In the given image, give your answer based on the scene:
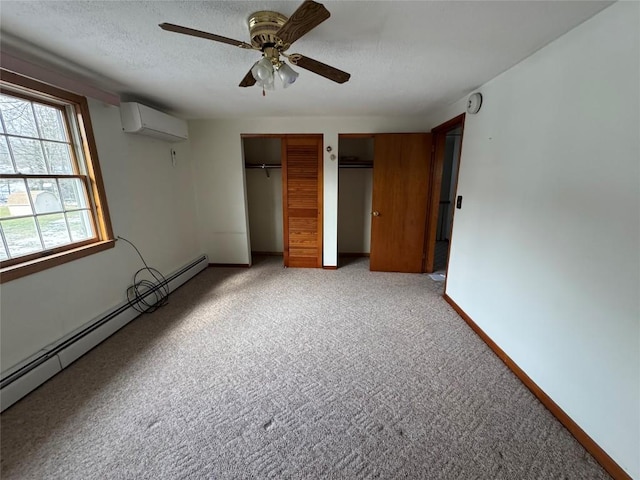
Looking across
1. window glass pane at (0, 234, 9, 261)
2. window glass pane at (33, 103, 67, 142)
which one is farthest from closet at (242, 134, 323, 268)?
window glass pane at (0, 234, 9, 261)

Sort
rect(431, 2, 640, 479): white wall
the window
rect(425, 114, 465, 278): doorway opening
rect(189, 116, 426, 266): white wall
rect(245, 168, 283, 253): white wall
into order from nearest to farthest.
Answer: rect(431, 2, 640, 479): white wall < the window < rect(425, 114, 465, 278): doorway opening < rect(189, 116, 426, 266): white wall < rect(245, 168, 283, 253): white wall

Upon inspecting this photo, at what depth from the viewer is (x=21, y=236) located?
1706 millimetres

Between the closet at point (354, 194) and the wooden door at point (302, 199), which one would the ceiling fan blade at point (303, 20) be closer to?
the wooden door at point (302, 199)

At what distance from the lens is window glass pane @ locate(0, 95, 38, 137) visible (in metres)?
1.62

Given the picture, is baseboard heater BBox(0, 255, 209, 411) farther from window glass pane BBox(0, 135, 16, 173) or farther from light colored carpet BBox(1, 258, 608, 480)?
window glass pane BBox(0, 135, 16, 173)

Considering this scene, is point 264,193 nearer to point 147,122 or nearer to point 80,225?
point 147,122

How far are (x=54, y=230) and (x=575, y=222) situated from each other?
351 cm

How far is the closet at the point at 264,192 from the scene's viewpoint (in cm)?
419

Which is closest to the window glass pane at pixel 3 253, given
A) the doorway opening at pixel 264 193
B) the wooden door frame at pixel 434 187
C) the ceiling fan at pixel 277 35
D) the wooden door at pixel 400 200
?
the ceiling fan at pixel 277 35

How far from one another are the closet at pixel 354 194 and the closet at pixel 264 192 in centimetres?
108

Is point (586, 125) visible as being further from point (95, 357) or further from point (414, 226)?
point (95, 357)

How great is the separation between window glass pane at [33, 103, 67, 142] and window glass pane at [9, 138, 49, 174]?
0.13m

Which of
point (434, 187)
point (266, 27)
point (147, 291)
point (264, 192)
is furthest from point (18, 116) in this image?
point (434, 187)

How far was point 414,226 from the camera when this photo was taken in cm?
354
